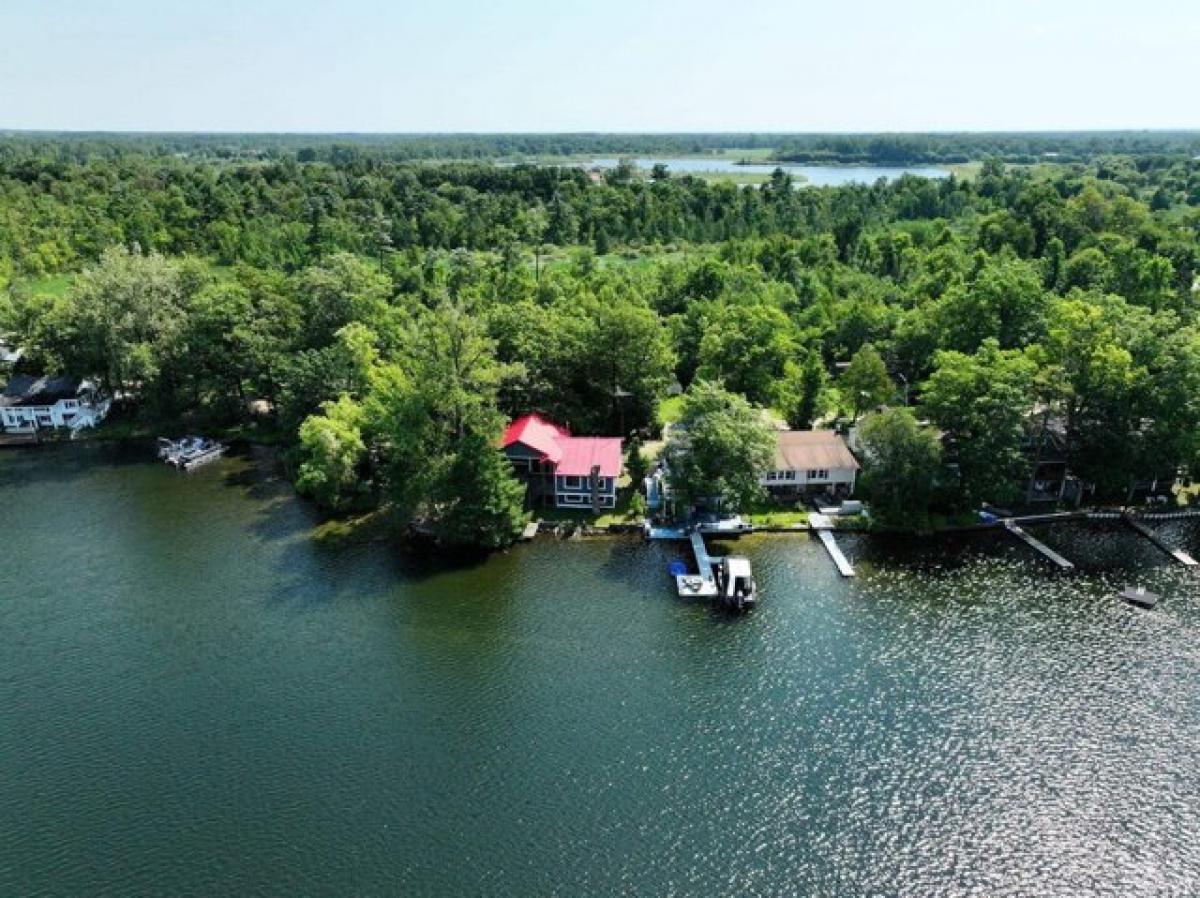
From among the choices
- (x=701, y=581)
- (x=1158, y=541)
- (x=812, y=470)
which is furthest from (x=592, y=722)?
(x=1158, y=541)

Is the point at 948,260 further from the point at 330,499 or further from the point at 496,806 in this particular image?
the point at 496,806

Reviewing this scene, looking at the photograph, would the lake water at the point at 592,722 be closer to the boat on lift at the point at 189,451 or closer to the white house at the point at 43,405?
the boat on lift at the point at 189,451

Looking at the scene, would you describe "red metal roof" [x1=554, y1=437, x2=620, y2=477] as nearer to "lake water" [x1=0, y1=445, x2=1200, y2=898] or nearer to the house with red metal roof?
the house with red metal roof

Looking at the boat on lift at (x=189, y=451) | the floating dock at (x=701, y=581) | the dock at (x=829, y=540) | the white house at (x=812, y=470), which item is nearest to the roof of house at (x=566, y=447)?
the floating dock at (x=701, y=581)

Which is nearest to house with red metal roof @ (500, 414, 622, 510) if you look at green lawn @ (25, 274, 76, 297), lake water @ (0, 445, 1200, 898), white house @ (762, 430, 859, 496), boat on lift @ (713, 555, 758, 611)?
lake water @ (0, 445, 1200, 898)

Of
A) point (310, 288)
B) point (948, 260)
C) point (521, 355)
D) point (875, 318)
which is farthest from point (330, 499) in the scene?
point (948, 260)

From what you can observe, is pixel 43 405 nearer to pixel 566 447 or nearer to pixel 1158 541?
pixel 566 447

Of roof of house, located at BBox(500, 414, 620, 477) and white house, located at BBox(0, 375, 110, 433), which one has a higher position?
roof of house, located at BBox(500, 414, 620, 477)
